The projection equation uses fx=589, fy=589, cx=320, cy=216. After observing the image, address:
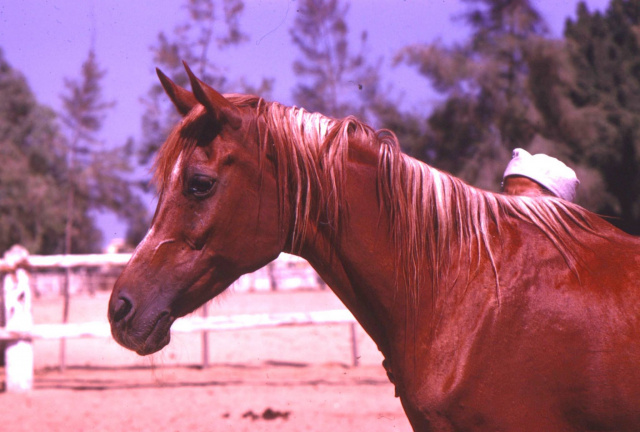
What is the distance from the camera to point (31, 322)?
7.85 m

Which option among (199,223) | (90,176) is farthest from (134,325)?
(90,176)

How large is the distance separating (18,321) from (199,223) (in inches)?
269

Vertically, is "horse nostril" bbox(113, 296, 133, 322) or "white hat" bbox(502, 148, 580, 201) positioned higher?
"white hat" bbox(502, 148, 580, 201)

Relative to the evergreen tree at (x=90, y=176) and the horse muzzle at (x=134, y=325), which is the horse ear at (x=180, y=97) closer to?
the horse muzzle at (x=134, y=325)

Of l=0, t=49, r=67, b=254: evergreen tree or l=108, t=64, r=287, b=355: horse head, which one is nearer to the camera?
l=108, t=64, r=287, b=355: horse head

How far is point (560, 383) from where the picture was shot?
1844mm

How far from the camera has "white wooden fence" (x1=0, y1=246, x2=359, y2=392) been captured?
7598 millimetres

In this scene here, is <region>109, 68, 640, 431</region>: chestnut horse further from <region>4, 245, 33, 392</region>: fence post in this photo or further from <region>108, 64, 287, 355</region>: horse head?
<region>4, 245, 33, 392</region>: fence post

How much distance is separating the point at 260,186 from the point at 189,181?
0.25 meters

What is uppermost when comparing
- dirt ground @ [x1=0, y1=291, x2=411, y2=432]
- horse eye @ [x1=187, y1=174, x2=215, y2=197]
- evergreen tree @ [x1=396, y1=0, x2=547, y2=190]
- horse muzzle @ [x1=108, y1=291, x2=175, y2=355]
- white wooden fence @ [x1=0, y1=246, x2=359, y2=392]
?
evergreen tree @ [x1=396, y1=0, x2=547, y2=190]

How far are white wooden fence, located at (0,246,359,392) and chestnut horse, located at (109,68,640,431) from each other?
5692 mm

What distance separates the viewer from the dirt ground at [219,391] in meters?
5.90

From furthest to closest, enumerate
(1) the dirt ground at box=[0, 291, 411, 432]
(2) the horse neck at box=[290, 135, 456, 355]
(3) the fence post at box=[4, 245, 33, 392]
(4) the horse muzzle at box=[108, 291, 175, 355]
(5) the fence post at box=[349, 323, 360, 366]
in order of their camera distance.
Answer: (5) the fence post at box=[349, 323, 360, 366] < (3) the fence post at box=[4, 245, 33, 392] < (1) the dirt ground at box=[0, 291, 411, 432] < (2) the horse neck at box=[290, 135, 456, 355] < (4) the horse muzzle at box=[108, 291, 175, 355]

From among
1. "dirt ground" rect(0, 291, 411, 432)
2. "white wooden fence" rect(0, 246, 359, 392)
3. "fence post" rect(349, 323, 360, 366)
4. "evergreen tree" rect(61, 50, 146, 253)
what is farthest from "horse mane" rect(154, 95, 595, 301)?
"evergreen tree" rect(61, 50, 146, 253)
